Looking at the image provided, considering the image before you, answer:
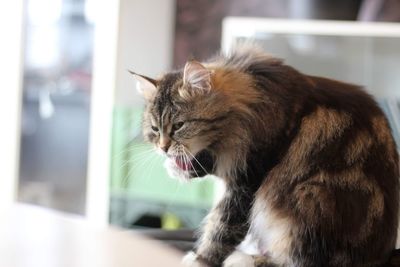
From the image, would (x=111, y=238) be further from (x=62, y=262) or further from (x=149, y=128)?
(x=149, y=128)

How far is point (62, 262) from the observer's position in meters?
0.62

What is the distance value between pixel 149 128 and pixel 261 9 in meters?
1.80

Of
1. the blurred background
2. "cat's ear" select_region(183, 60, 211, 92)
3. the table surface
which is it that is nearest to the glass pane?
the blurred background

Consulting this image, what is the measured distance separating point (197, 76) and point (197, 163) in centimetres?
15

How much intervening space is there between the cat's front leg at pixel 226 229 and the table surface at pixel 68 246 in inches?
9.3

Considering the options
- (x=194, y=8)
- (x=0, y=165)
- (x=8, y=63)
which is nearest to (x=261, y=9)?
(x=194, y=8)

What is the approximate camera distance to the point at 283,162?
910mm

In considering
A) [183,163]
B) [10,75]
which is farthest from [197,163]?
[10,75]

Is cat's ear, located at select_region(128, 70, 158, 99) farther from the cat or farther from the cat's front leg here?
the cat's front leg

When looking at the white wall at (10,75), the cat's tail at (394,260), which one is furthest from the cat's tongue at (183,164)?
the white wall at (10,75)

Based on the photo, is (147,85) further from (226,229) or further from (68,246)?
(68,246)

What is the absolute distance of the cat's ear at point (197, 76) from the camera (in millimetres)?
933

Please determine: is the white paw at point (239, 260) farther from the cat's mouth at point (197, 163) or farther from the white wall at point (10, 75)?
the white wall at point (10, 75)

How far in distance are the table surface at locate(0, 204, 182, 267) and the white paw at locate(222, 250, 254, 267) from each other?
23 centimetres
